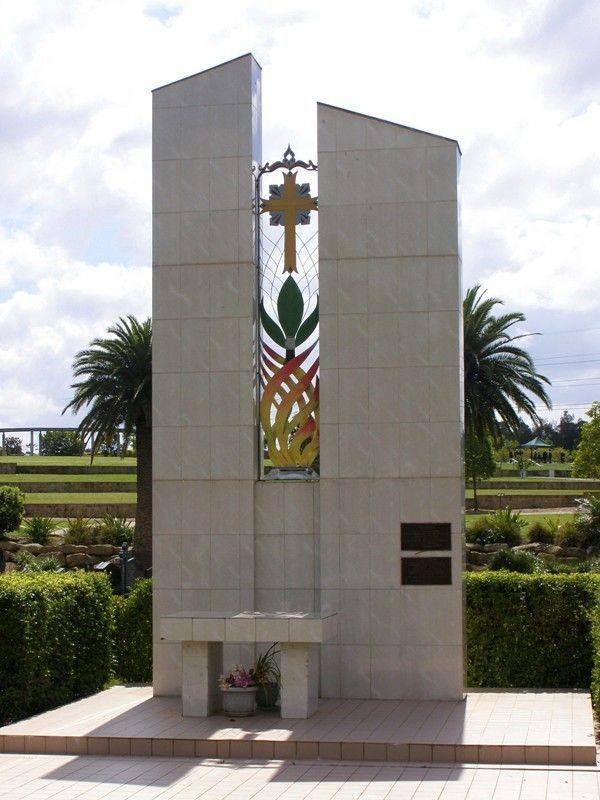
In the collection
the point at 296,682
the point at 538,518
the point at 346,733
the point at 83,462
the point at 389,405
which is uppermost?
the point at 83,462

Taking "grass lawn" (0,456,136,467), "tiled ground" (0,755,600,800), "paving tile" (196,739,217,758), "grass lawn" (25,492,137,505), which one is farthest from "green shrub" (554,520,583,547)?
"grass lawn" (0,456,136,467)

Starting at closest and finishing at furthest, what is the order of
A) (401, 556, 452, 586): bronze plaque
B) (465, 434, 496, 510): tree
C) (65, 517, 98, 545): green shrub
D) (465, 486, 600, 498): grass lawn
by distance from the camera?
1. (401, 556, 452, 586): bronze plaque
2. (65, 517, 98, 545): green shrub
3. (465, 434, 496, 510): tree
4. (465, 486, 600, 498): grass lawn

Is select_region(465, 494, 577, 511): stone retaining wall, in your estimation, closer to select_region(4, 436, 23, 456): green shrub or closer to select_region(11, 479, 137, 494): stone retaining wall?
select_region(11, 479, 137, 494): stone retaining wall

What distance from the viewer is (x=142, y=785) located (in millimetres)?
9516

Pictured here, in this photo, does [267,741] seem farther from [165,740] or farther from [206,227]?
[206,227]

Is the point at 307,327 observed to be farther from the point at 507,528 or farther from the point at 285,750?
the point at 507,528

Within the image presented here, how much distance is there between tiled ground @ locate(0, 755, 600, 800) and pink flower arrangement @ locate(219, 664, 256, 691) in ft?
4.53

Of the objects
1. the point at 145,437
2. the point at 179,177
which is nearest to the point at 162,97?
the point at 179,177

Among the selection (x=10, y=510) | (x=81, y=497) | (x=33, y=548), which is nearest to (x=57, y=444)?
(x=81, y=497)

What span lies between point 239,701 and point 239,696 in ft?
0.17

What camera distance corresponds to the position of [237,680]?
11.8 meters

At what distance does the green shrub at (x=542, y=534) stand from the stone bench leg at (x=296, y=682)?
19916 mm

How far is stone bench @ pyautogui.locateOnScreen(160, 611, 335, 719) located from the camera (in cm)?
1141

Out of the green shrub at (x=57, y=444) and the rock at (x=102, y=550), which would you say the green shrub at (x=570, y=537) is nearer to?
the rock at (x=102, y=550)
